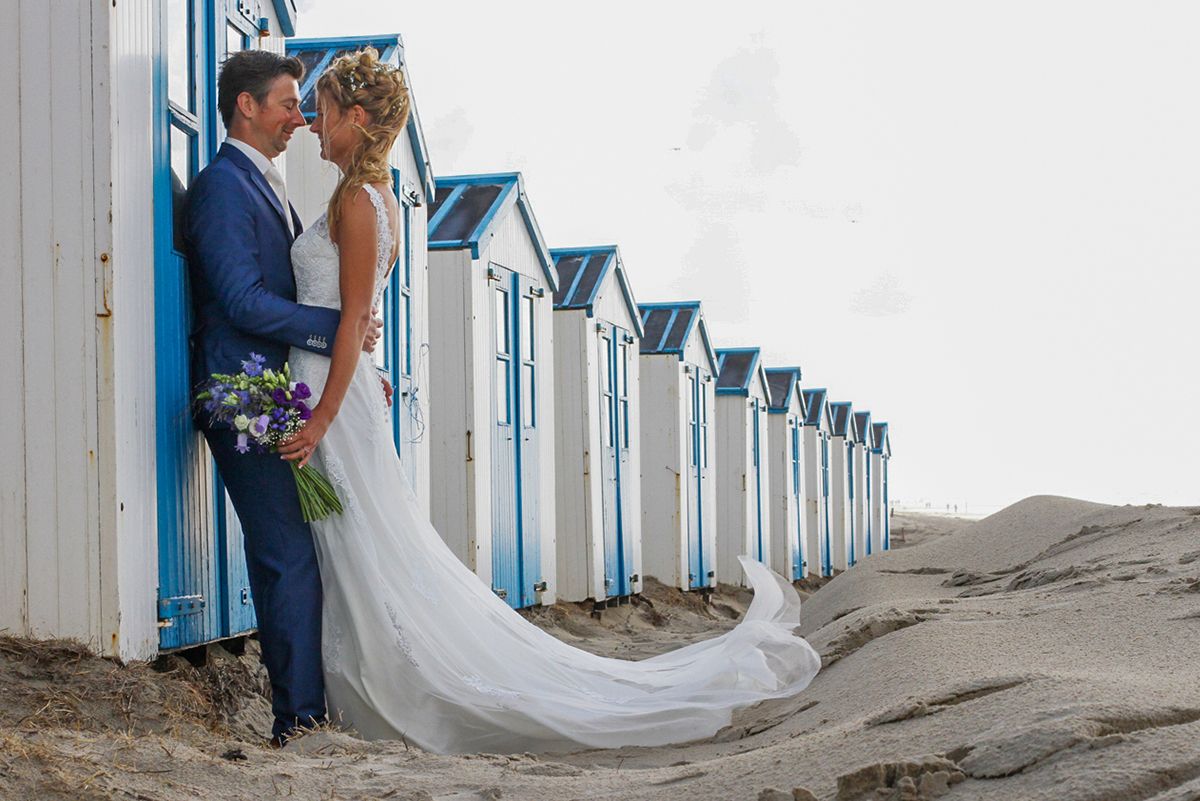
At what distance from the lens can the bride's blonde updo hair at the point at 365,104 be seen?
4973mm

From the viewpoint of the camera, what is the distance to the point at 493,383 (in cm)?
1094

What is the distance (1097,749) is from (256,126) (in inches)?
152

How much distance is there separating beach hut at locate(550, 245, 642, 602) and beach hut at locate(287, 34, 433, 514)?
411 centimetres

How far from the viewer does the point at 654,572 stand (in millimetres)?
17047

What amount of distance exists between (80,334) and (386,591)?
1437mm

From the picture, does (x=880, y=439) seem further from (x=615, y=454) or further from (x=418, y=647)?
(x=418, y=647)

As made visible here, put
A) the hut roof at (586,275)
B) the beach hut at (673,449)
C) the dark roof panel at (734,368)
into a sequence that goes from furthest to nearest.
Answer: the dark roof panel at (734,368)
the beach hut at (673,449)
the hut roof at (586,275)

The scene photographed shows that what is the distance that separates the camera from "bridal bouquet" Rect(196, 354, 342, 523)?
465 centimetres

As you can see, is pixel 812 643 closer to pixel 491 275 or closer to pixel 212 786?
pixel 212 786

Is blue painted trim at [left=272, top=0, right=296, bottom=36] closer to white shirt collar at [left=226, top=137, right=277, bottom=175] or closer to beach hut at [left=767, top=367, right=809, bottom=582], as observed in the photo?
white shirt collar at [left=226, top=137, right=277, bottom=175]

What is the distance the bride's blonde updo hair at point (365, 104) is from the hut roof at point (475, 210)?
5244 mm

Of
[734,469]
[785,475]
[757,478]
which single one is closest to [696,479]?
[734,469]

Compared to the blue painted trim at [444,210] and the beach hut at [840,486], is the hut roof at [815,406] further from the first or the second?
the blue painted trim at [444,210]

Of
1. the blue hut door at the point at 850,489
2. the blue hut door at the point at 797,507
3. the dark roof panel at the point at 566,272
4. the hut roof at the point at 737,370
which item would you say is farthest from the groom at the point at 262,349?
the blue hut door at the point at 850,489
